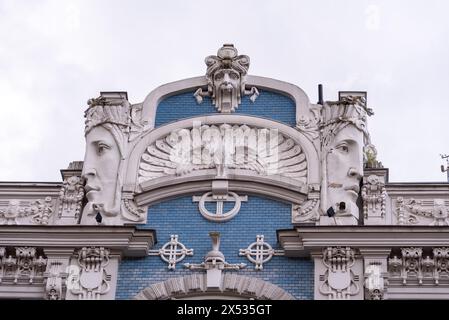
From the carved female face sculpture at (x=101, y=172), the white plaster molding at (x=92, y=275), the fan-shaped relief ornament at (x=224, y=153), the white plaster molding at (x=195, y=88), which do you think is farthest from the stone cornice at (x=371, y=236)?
the carved female face sculpture at (x=101, y=172)

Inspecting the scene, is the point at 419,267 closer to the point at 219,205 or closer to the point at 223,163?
the point at 219,205

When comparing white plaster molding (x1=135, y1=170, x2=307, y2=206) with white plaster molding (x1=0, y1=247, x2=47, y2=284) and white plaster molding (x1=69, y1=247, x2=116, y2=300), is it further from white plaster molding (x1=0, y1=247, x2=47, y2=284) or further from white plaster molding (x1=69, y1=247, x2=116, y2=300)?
white plaster molding (x1=0, y1=247, x2=47, y2=284)

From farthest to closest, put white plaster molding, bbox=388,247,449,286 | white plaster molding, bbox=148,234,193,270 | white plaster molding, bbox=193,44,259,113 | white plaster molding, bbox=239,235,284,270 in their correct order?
white plaster molding, bbox=193,44,259,113 < white plaster molding, bbox=148,234,193,270 < white plaster molding, bbox=239,235,284,270 < white plaster molding, bbox=388,247,449,286

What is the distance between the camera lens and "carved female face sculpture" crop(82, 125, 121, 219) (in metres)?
19.9

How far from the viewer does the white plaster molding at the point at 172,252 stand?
1934 cm

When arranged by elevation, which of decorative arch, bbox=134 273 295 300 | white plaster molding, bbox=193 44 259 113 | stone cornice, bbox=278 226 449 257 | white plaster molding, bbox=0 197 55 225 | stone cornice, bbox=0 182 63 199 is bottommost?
decorative arch, bbox=134 273 295 300

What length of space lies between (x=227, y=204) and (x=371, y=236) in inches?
107

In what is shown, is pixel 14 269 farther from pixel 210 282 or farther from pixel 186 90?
pixel 186 90

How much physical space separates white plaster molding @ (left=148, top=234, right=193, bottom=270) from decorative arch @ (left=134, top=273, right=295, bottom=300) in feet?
1.35

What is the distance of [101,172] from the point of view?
20328 millimetres

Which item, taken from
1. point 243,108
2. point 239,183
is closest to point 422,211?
point 239,183

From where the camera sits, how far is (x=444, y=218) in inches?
768

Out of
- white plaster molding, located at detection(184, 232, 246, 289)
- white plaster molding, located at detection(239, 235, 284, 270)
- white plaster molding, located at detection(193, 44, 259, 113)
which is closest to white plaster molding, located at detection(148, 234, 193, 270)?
white plaster molding, located at detection(184, 232, 246, 289)

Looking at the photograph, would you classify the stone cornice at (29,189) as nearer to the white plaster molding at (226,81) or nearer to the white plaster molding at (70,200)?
the white plaster molding at (70,200)
